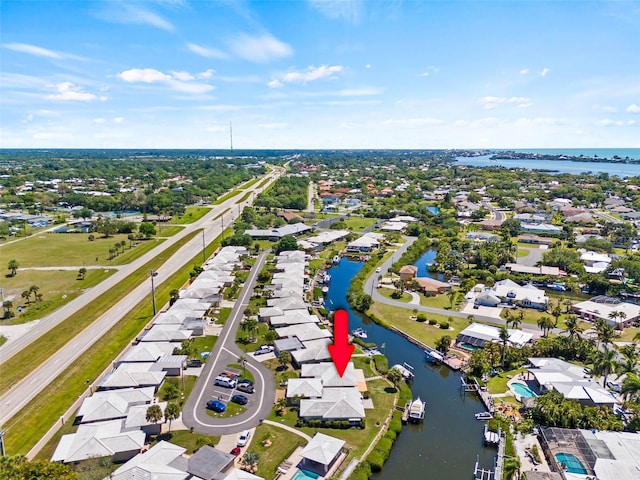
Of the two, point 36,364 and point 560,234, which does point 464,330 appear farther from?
point 560,234

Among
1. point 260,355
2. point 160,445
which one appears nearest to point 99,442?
point 160,445

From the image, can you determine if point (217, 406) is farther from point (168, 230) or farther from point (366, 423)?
point (168, 230)

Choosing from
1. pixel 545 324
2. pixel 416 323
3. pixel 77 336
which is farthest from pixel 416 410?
pixel 77 336

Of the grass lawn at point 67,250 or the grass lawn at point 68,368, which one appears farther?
the grass lawn at point 67,250

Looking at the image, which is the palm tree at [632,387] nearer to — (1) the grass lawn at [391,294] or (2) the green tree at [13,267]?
(1) the grass lawn at [391,294]

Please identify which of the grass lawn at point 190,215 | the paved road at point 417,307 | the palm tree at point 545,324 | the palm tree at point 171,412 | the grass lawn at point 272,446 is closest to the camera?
the grass lawn at point 272,446

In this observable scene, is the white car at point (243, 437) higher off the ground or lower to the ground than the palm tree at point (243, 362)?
higher

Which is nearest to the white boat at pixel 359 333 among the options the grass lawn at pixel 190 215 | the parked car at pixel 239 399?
the parked car at pixel 239 399
